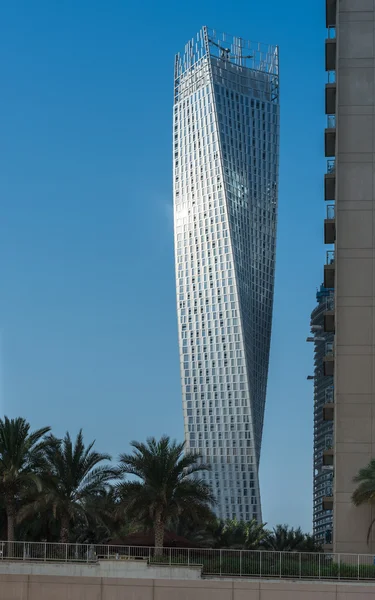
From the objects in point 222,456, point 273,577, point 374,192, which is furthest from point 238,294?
point 273,577

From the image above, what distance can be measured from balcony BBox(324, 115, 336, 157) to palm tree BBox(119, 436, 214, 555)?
66.3 feet

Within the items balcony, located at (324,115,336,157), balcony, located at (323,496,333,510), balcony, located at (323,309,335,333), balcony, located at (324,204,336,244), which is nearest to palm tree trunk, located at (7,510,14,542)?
balcony, located at (323,496,333,510)

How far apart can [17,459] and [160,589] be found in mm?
14230

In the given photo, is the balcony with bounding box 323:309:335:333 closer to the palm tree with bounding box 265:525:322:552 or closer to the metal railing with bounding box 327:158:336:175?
the metal railing with bounding box 327:158:336:175

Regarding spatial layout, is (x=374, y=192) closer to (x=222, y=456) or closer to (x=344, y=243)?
(x=344, y=243)

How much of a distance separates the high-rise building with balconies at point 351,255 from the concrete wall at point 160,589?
13.8 m

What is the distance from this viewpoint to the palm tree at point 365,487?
54656mm

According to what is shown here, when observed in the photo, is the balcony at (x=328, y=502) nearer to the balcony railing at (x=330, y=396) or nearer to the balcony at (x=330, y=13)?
the balcony railing at (x=330, y=396)

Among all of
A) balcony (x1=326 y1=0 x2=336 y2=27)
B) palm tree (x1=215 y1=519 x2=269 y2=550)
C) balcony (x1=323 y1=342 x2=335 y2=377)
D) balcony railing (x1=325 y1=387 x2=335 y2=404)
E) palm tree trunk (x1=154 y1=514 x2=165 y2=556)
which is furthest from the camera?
palm tree (x1=215 y1=519 x2=269 y2=550)

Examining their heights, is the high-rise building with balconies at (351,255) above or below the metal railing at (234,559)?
above

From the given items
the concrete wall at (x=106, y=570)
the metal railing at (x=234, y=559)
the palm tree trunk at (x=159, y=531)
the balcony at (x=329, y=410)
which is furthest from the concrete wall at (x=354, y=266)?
the concrete wall at (x=106, y=570)

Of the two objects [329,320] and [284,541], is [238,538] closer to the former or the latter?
[284,541]

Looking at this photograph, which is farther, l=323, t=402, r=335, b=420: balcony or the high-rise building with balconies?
l=323, t=402, r=335, b=420: balcony

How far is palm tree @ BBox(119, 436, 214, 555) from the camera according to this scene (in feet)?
186
